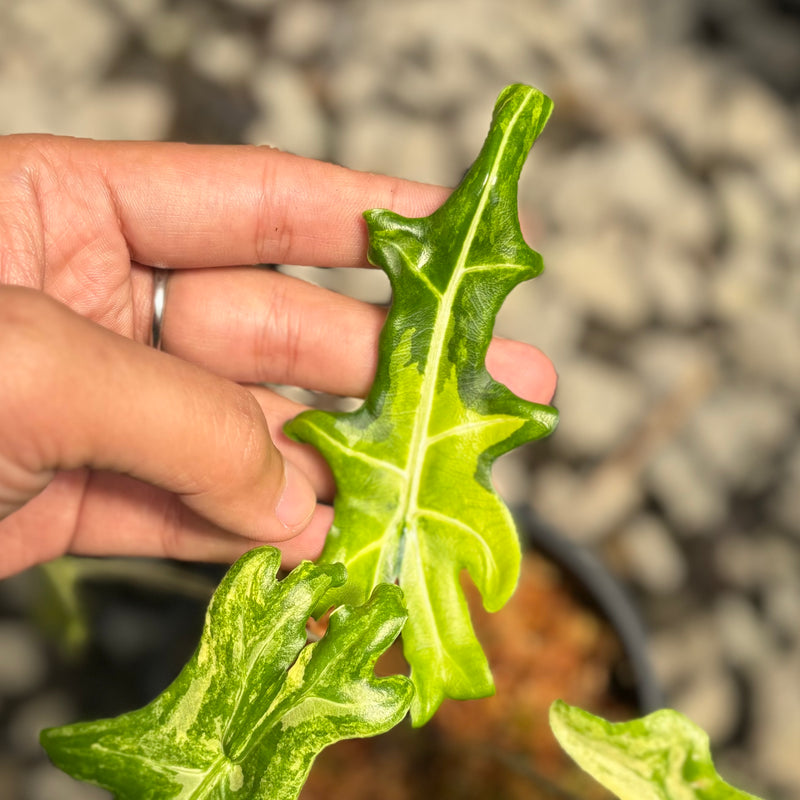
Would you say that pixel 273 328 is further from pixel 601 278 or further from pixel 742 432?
pixel 742 432

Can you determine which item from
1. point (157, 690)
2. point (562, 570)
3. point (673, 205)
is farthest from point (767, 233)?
point (157, 690)

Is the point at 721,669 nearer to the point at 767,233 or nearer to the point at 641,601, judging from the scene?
the point at 641,601

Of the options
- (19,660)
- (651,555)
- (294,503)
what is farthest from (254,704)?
(651,555)

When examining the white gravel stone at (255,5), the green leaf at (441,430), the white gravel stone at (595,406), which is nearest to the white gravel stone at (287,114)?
the white gravel stone at (255,5)

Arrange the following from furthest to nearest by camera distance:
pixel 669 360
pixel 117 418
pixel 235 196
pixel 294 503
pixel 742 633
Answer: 1. pixel 669 360
2. pixel 742 633
3. pixel 235 196
4. pixel 294 503
5. pixel 117 418

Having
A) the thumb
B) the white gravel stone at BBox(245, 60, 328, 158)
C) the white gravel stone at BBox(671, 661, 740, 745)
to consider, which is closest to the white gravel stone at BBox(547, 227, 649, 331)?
the white gravel stone at BBox(245, 60, 328, 158)

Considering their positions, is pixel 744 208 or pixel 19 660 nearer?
pixel 19 660

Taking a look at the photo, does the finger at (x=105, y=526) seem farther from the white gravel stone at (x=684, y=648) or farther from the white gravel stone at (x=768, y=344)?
the white gravel stone at (x=768, y=344)
